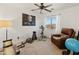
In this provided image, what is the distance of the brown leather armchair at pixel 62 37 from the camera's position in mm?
1896

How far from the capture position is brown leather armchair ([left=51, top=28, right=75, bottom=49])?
1.90 metres

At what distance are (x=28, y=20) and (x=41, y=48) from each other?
60 cm

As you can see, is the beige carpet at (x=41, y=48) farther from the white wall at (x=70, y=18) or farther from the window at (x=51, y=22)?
the white wall at (x=70, y=18)

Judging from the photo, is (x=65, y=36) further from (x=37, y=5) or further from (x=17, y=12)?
(x=17, y=12)

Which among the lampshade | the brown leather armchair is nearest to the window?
the brown leather armchair

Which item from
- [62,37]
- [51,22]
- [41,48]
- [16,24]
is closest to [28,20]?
[16,24]

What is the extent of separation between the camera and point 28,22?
2.01 meters

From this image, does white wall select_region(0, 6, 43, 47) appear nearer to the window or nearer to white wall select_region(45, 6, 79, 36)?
the window

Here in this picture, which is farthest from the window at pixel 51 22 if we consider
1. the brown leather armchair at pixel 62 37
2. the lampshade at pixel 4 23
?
the lampshade at pixel 4 23

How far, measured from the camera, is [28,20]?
6.59ft

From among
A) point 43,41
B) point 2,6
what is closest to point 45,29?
point 43,41

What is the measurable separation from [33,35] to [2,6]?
78cm

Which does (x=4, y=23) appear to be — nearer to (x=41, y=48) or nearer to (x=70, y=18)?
(x=41, y=48)
